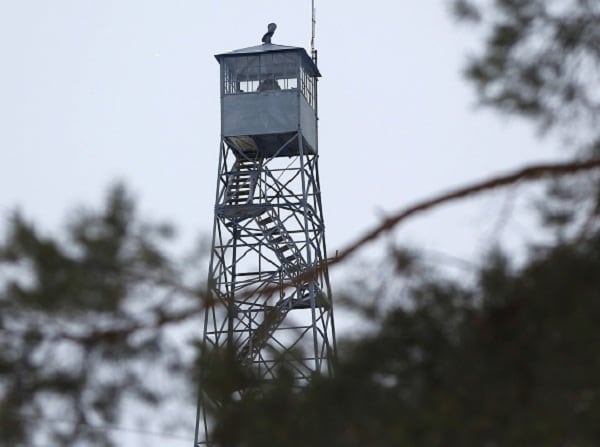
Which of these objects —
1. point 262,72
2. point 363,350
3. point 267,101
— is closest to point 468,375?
point 363,350

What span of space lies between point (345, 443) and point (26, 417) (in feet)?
5.32

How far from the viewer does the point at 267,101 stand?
22375 millimetres

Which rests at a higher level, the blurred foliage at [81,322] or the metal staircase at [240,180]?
the metal staircase at [240,180]

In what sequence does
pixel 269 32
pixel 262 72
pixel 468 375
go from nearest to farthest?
pixel 468 375, pixel 262 72, pixel 269 32

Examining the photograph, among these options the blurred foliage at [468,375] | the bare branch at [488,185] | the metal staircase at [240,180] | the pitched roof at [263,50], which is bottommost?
the blurred foliage at [468,375]

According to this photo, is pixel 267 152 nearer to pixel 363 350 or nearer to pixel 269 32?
pixel 269 32

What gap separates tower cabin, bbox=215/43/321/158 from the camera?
22234 millimetres

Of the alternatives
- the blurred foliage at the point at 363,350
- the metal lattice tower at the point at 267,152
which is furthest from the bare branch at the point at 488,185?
the metal lattice tower at the point at 267,152

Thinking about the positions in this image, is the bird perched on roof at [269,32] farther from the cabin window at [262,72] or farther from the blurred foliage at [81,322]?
the blurred foliage at [81,322]

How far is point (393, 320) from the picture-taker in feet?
20.2

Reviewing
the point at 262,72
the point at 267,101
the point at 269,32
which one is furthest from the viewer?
the point at 269,32

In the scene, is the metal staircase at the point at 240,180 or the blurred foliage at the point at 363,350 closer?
the blurred foliage at the point at 363,350

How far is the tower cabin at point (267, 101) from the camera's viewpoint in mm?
22234

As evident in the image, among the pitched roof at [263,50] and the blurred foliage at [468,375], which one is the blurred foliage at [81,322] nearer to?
the blurred foliage at [468,375]
